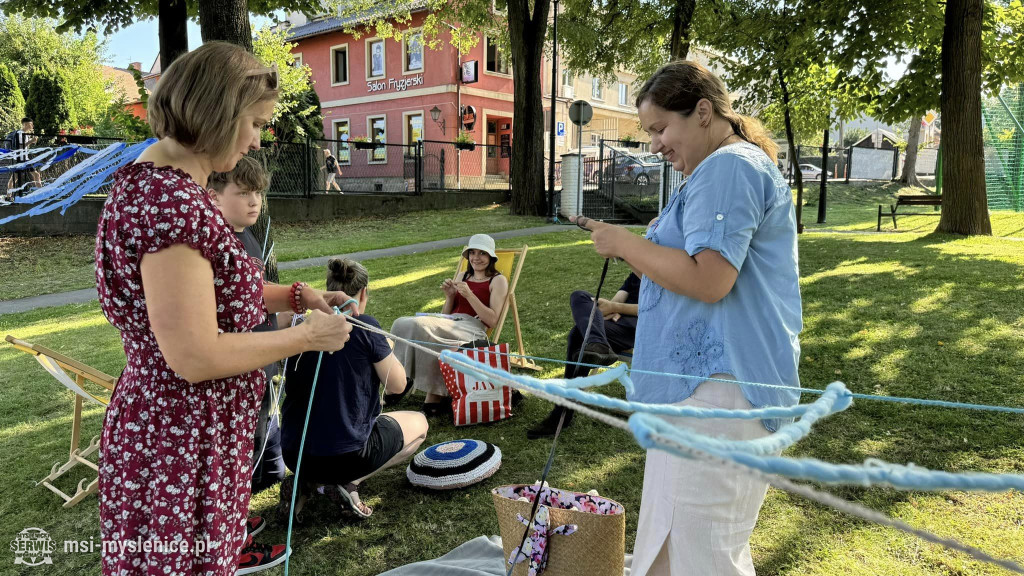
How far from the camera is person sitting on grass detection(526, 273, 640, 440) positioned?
392 centimetres

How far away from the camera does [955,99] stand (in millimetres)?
8703

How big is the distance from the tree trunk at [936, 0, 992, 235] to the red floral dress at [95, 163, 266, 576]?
33.2ft

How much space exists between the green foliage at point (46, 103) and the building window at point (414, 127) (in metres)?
13.7

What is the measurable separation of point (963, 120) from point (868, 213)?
9178 mm

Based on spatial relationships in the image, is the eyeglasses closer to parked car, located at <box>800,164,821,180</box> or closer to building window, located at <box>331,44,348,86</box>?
building window, located at <box>331,44,348,86</box>

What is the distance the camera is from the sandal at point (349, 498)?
117 inches

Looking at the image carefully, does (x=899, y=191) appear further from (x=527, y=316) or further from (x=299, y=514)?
(x=299, y=514)

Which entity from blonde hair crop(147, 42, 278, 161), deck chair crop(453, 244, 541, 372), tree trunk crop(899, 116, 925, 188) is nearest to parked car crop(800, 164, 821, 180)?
tree trunk crop(899, 116, 925, 188)

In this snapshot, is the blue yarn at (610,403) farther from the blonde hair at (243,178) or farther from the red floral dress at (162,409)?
the blonde hair at (243,178)

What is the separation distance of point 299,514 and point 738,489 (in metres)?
2.26

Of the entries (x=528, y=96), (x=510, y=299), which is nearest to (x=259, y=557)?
(x=510, y=299)

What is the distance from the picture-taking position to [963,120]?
342 inches

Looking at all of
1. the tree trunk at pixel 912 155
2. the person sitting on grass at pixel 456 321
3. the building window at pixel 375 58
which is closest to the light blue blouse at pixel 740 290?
the person sitting on grass at pixel 456 321

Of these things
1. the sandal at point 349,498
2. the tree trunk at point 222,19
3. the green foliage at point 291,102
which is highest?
the green foliage at point 291,102
